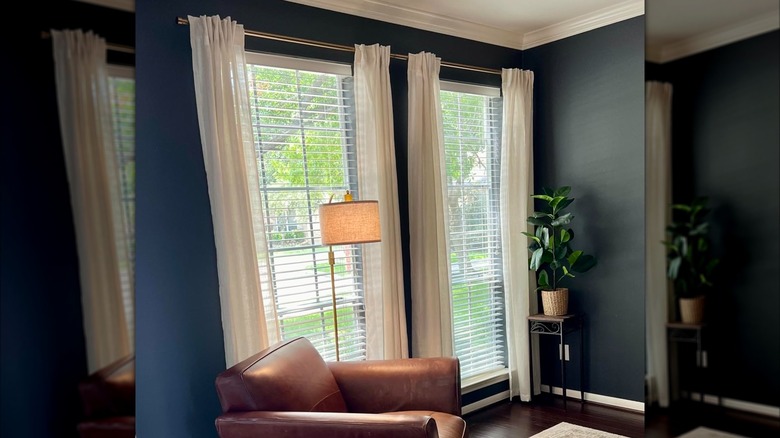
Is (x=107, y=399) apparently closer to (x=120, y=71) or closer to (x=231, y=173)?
(x=120, y=71)

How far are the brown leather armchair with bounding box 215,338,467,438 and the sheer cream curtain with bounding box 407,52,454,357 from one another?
0.78 metres

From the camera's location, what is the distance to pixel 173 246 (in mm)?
2512

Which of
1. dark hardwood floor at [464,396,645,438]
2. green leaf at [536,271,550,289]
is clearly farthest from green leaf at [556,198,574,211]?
dark hardwood floor at [464,396,645,438]

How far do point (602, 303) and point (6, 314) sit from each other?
408 centimetres

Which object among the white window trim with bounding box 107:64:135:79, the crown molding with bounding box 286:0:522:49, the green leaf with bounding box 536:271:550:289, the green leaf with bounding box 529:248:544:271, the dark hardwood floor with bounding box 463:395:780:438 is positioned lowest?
the dark hardwood floor with bounding box 463:395:780:438

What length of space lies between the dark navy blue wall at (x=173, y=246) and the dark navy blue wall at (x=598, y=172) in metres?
2.41

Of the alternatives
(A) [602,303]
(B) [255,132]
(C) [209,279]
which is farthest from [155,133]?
(A) [602,303]

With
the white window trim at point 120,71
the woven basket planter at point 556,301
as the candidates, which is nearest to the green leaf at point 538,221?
the woven basket planter at point 556,301

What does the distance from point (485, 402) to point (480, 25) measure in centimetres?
264

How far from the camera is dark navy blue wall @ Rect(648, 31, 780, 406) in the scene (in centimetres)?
15

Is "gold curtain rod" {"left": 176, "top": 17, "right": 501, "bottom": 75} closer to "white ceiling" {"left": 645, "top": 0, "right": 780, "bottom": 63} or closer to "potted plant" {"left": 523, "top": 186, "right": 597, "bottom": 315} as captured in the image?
"potted plant" {"left": 523, "top": 186, "right": 597, "bottom": 315}

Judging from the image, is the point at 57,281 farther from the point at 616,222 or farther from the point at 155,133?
the point at 616,222

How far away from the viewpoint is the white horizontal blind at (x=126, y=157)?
0.83 feet

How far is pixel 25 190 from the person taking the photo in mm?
229
